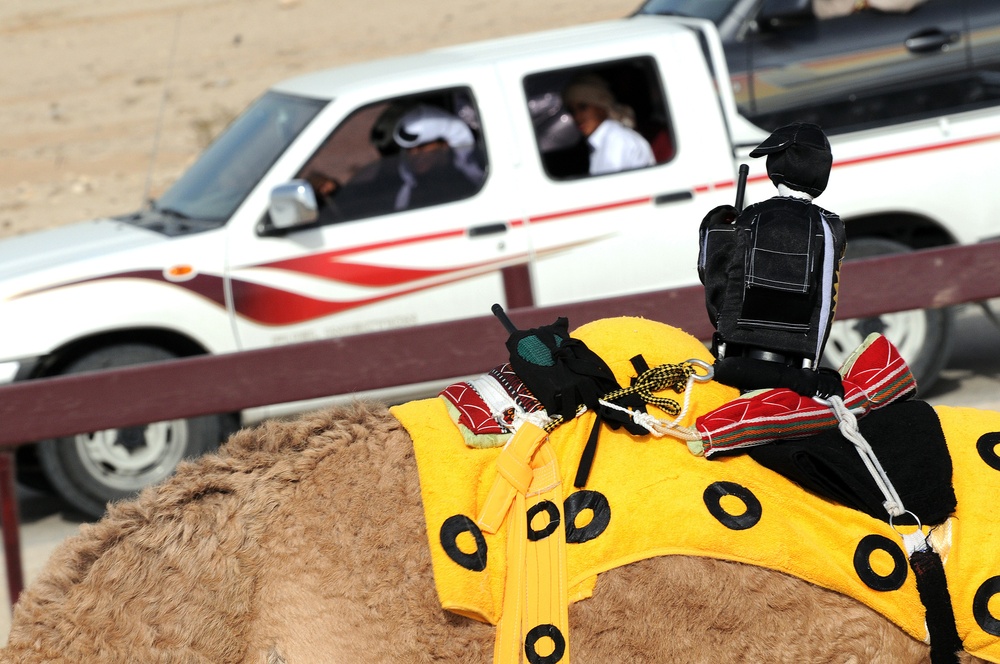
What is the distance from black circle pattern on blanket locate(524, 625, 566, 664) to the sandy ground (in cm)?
1340

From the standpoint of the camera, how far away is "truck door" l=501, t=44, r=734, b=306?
234 inches

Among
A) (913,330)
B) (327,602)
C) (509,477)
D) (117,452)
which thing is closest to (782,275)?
(509,477)

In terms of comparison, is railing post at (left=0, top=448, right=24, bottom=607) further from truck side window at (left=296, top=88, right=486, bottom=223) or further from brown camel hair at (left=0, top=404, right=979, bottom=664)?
truck side window at (left=296, top=88, right=486, bottom=223)

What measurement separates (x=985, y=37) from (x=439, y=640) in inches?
223

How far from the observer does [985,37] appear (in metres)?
6.34

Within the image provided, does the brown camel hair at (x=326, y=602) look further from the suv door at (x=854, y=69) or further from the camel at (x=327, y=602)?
the suv door at (x=854, y=69)

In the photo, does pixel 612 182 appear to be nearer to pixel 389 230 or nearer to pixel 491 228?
pixel 491 228

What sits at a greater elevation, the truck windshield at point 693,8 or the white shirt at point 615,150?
the truck windshield at point 693,8

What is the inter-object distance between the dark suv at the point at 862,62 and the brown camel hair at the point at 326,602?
4577mm

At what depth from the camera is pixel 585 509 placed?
2.21 metres

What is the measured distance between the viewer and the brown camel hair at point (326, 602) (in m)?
2.11

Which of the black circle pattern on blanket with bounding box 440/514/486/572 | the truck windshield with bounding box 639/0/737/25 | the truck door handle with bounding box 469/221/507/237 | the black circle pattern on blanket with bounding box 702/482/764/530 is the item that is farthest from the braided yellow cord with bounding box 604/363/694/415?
the truck windshield with bounding box 639/0/737/25

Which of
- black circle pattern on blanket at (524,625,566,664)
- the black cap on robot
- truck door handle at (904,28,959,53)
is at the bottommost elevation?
black circle pattern on blanket at (524,625,566,664)

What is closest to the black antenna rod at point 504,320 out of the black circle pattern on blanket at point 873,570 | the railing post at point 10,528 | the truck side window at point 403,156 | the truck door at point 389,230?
the black circle pattern on blanket at point 873,570
